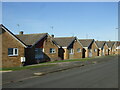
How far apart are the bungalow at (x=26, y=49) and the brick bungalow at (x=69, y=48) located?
3.95 meters

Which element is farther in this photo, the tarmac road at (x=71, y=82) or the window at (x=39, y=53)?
the window at (x=39, y=53)

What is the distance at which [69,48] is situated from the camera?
118ft

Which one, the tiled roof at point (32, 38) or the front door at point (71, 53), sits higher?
the tiled roof at point (32, 38)

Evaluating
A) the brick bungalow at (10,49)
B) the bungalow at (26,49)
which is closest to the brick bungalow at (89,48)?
the bungalow at (26,49)

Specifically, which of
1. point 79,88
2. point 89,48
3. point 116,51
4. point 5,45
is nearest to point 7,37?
point 5,45

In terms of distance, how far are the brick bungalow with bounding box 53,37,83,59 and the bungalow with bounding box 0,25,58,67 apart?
3952 millimetres

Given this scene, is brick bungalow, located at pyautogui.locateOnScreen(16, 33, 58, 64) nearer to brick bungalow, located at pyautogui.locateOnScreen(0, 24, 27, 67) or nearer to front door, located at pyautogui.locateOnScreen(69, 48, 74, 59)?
brick bungalow, located at pyautogui.locateOnScreen(0, 24, 27, 67)

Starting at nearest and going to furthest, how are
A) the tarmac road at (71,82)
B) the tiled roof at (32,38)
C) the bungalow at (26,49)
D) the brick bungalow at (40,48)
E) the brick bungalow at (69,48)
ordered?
the tarmac road at (71,82) < the bungalow at (26,49) < the brick bungalow at (40,48) < the tiled roof at (32,38) < the brick bungalow at (69,48)

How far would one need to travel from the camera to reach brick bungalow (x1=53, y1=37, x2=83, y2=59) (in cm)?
3466

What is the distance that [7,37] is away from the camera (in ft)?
66.9

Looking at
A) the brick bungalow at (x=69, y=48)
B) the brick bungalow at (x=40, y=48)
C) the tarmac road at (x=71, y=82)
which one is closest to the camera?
the tarmac road at (x=71, y=82)

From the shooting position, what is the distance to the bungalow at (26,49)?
20.2 meters

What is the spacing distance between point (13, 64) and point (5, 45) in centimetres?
258

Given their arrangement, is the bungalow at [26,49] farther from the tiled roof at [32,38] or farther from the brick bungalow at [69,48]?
the brick bungalow at [69,48]
